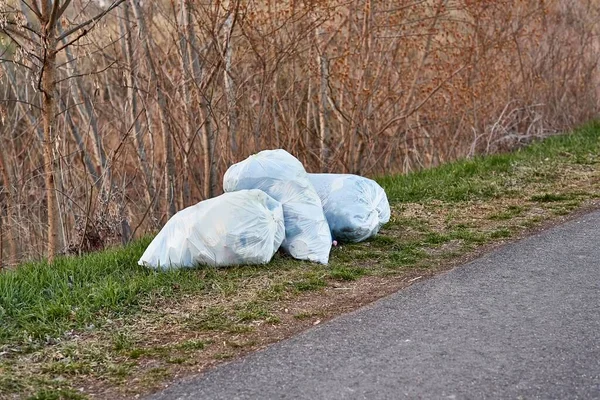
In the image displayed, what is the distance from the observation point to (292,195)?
19.8ft

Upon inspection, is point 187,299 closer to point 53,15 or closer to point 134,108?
point 53,15

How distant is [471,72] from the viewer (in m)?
11.0

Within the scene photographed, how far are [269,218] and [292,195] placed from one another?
18.3 inches

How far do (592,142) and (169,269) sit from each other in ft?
22.6

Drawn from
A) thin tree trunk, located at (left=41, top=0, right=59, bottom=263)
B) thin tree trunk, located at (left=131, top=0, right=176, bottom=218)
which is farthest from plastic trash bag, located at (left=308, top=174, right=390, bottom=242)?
thin tree trunk, located at (left=131, top=0, right=176, bottom=218)

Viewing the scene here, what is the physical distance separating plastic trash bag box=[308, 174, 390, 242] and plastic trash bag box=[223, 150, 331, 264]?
23cm

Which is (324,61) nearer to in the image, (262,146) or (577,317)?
(262,146)

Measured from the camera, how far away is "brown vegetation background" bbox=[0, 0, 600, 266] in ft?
28.3

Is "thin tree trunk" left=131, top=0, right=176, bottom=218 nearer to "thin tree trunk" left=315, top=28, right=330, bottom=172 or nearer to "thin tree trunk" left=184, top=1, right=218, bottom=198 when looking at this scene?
"thin tree trunk" left=184, top=1, right=218, bottom=198

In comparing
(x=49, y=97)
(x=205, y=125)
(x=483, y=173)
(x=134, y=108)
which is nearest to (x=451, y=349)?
(x=49, y=97)

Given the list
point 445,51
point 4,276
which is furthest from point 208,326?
point 445,51

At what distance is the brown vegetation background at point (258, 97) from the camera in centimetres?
864

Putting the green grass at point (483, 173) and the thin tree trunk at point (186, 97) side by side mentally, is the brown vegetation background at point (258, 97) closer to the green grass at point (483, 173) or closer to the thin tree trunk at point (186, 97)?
the thin tree trunk at point (186, 97)

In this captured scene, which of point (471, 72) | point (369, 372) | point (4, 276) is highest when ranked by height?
point (471, 72)
